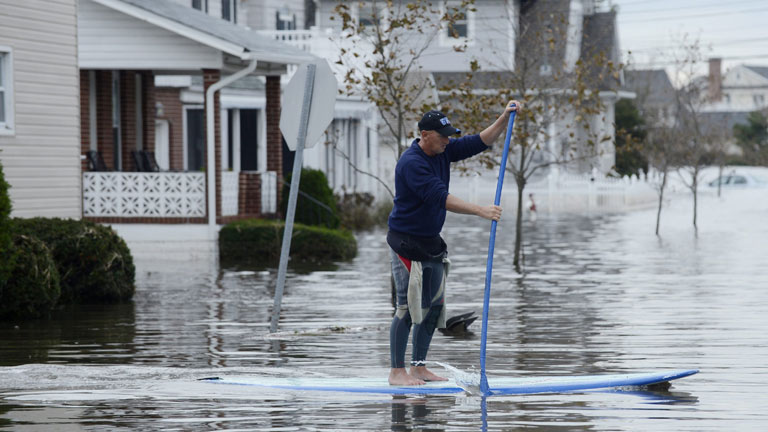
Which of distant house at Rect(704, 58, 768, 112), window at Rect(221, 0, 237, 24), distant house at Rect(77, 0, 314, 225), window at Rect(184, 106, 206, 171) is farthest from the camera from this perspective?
distant house at Rect(704, 58, 768, 112)

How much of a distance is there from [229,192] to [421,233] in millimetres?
14249

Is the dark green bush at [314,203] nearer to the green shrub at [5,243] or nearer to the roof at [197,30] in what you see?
the roof at [197,30]

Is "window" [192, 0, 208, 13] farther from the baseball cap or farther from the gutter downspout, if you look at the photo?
the baseball cap

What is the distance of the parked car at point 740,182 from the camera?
197ft

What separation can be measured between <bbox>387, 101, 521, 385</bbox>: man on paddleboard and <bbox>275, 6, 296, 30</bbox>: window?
27438 mm

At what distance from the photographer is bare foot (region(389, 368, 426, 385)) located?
927cm

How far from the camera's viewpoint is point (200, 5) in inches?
1226

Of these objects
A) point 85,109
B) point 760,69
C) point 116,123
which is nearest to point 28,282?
point 85,109

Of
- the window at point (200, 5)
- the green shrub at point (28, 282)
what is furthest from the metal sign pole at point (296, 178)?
the window at point (200, 5)

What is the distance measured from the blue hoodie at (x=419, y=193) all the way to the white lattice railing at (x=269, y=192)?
15082 millimetres

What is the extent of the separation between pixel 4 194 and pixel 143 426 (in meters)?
6.08

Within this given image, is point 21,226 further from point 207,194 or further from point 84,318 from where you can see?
point 207,194

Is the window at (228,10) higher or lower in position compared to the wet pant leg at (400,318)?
higher

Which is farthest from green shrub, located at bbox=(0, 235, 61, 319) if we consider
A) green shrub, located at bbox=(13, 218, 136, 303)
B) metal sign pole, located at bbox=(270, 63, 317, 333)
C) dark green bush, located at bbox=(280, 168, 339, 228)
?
dark green bush, located at bbox=(280, 168, 339, 228)
